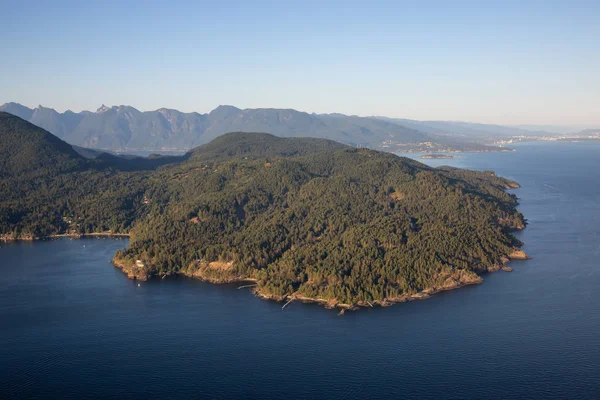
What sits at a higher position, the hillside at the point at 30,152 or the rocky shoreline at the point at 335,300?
the hillside at the point at 30,152

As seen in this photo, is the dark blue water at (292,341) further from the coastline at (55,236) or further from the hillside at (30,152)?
→ the hillside at (30,152)

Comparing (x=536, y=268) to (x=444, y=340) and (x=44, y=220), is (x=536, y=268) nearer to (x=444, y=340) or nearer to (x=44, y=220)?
(x=444, y=340)

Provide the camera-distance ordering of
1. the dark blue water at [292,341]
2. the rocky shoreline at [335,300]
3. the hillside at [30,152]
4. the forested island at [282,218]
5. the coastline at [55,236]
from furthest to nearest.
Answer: the hillside at [30,152]
the coastline at [55,236]
the forested island at [282,218]
the rocky shoreline at [335,300]
the dark blue water at [292,341]

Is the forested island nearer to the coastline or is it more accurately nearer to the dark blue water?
the coastline

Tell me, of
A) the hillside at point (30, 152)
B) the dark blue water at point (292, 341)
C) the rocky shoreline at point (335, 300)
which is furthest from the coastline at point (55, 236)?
the hillside at point (30, 152)

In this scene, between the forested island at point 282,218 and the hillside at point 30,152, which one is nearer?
the forested island at point 282,218

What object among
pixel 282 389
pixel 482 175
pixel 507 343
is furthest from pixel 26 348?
pixel 482 175

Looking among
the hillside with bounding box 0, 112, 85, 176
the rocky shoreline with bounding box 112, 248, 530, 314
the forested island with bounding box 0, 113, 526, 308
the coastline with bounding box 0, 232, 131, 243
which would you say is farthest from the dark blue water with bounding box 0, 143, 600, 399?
the hillside with bounding box 0, 112, 85, 176
